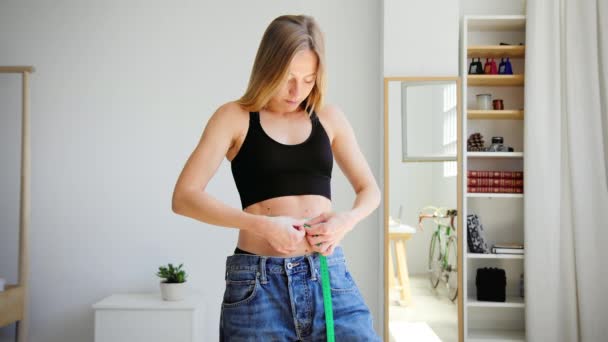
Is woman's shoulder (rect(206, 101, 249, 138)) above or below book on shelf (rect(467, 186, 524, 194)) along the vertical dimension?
above

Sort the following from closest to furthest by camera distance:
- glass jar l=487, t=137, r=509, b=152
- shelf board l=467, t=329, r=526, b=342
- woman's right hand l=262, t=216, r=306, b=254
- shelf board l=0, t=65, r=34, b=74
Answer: woman's right hand l=262, t=216, r=306, b=254
shelf board l=0, t=65, r=34, b=74
shelf board l=467, t=329, r=526, b=342
glass jar l=487, t=137, r=509, b=152

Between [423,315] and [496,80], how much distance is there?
1.53 metres

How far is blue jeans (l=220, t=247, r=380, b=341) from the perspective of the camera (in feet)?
4.58

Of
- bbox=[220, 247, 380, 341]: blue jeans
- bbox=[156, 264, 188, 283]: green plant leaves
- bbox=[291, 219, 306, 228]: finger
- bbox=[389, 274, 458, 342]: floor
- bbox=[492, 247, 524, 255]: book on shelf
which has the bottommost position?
bbox=[389, 274, 458, 342]: floor

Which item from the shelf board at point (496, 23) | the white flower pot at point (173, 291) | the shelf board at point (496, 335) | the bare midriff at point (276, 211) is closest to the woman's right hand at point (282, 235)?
the bare midriff at point (276, 211)

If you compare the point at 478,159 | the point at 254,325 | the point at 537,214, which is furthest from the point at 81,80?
the point at 254,325

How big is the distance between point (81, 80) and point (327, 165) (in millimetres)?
3266

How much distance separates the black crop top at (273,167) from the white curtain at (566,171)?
284cm

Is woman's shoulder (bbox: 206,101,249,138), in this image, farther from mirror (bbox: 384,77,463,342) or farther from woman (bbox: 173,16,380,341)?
mirror (bbox: 384,77,463,342)

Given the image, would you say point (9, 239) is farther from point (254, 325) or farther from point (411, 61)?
point (254, 325)

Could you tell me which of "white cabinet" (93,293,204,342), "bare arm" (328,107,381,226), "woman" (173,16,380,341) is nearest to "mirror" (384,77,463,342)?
"white cabinet" (93,293,204,342)

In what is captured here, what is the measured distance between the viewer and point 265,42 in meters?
1.49

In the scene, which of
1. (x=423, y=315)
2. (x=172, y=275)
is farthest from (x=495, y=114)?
(x=172, y=275)

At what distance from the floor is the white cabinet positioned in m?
1.18
